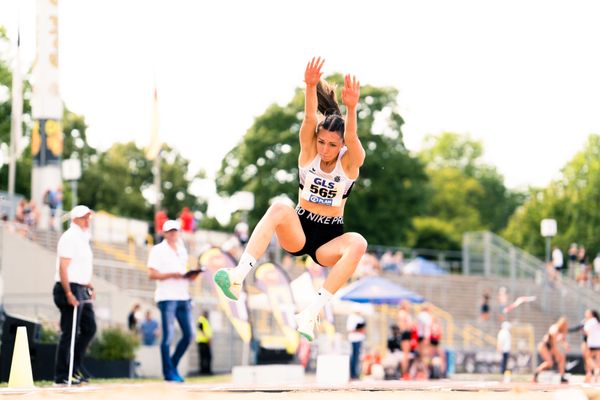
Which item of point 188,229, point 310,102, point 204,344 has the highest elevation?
point 188,229

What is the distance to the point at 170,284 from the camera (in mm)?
14391

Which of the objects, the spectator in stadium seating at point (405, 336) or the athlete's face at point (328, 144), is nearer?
the athlete's face at point (328, 144)

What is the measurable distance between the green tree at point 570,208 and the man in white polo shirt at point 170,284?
5611 cm

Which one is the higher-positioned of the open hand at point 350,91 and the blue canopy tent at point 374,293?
the open hand at point 350,91

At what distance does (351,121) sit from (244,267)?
1.57 m

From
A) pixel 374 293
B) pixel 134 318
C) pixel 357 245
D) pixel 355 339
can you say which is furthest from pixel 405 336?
pixel 357 245

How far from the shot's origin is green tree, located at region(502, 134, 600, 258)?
69562 mm

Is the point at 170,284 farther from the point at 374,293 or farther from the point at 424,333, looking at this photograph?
the point at 374,293

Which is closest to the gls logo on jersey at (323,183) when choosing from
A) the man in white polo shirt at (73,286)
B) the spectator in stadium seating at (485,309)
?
the man in white polo shirt at (73,286)

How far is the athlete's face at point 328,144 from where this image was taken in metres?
10.0

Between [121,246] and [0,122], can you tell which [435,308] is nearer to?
→ [121,246]

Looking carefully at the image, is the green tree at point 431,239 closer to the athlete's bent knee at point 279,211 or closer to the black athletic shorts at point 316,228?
the black athletic shorts at point 316,228

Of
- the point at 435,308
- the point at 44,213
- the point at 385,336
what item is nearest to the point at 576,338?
the point at 435,308

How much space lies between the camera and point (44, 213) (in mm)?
34938
